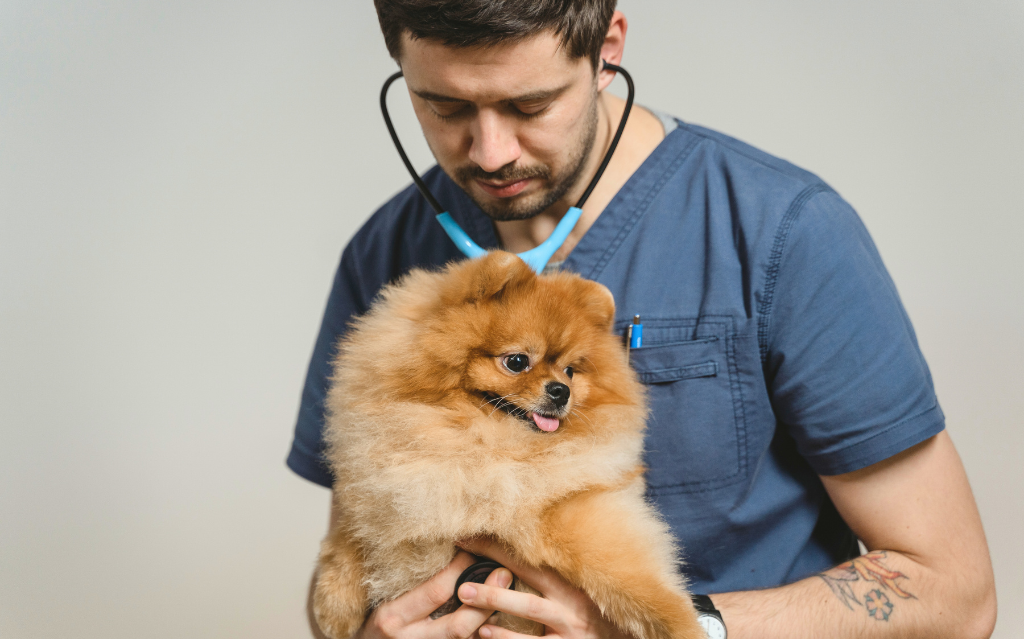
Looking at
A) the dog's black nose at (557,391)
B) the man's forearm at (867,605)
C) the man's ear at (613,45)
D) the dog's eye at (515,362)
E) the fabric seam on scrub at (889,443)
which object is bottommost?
the man's forearm at (867,605)

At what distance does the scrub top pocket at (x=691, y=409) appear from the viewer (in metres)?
1.79

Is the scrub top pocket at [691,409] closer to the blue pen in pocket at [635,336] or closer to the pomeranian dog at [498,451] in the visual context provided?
the blue pen in pocket at [635,336]

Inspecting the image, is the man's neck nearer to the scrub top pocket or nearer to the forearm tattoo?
the scrub top pocket


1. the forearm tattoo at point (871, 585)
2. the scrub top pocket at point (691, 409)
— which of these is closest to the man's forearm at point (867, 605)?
the forearm tattoo at point (871, 585)

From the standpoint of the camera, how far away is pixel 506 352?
152 centimetres

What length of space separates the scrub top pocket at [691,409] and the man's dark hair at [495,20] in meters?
0.71

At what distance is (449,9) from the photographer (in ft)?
5.18

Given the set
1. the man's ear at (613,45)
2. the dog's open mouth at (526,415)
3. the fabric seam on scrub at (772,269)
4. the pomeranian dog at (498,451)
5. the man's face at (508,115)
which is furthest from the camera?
the man's ear at (613,45)

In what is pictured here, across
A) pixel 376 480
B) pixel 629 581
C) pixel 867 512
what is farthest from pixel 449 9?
pixel 867 512

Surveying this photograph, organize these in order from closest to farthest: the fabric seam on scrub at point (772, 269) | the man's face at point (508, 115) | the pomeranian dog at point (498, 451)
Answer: the pomeranian dog at point (498, 451) → the man's face at point (508, 115) → the fabric seam on scrub at point (772, 269)

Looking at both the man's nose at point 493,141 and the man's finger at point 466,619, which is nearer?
the man's finger at point 466,619

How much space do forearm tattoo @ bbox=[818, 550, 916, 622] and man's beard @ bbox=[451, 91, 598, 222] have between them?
111 cm

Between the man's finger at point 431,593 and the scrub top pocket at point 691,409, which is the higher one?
the scrub top pocket at point 691,409

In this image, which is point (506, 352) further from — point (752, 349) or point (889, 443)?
point (889, 443)
